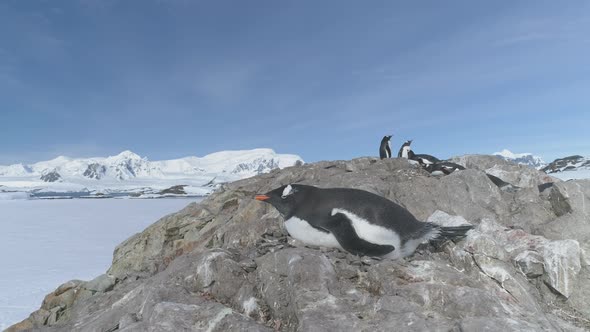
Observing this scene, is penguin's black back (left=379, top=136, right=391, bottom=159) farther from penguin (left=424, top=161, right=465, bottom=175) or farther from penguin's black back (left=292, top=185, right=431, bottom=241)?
penguin's black back (left=292, top=185, right=431, bottom=241)

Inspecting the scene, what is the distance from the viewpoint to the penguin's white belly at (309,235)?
5.34 meters

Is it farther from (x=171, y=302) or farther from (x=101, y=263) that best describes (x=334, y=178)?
(x=101, y=263)

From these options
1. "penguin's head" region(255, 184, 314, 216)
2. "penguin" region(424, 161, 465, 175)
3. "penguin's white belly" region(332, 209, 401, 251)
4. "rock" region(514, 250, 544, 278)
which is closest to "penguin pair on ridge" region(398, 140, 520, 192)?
"penguin" region(424, 161, 465, 175)

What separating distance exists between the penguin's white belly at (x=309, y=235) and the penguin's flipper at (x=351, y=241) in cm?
13

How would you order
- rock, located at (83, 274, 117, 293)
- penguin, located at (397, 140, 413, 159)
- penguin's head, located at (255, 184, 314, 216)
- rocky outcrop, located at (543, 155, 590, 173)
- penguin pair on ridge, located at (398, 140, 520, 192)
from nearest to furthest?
penguin's head, located at (255, 184, 314, 216) → rock, located at (83, 274, 117, 293) → penguin pair on ridge, located at (398, 140, 520, 192) → penguin, located at (397, 140, 413, 159) → rocky outcrop, located at (543, 155, 590, 173)

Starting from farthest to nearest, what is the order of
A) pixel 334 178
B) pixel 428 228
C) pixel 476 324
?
pixel 334 178 < pixel 428 228 < pixel 476 324

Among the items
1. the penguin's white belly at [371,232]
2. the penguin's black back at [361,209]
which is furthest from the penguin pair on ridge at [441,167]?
the penguin's white belly at [371,232]

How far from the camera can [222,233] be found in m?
8.20

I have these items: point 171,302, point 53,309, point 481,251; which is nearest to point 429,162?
point 481,251

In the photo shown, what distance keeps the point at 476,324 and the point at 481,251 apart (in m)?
2.22

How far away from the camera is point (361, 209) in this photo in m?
5.32

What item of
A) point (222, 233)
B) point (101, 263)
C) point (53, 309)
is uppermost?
point (222, 233)

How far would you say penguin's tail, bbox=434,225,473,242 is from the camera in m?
5.77

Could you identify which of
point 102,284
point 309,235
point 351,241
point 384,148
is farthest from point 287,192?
point 384,148
